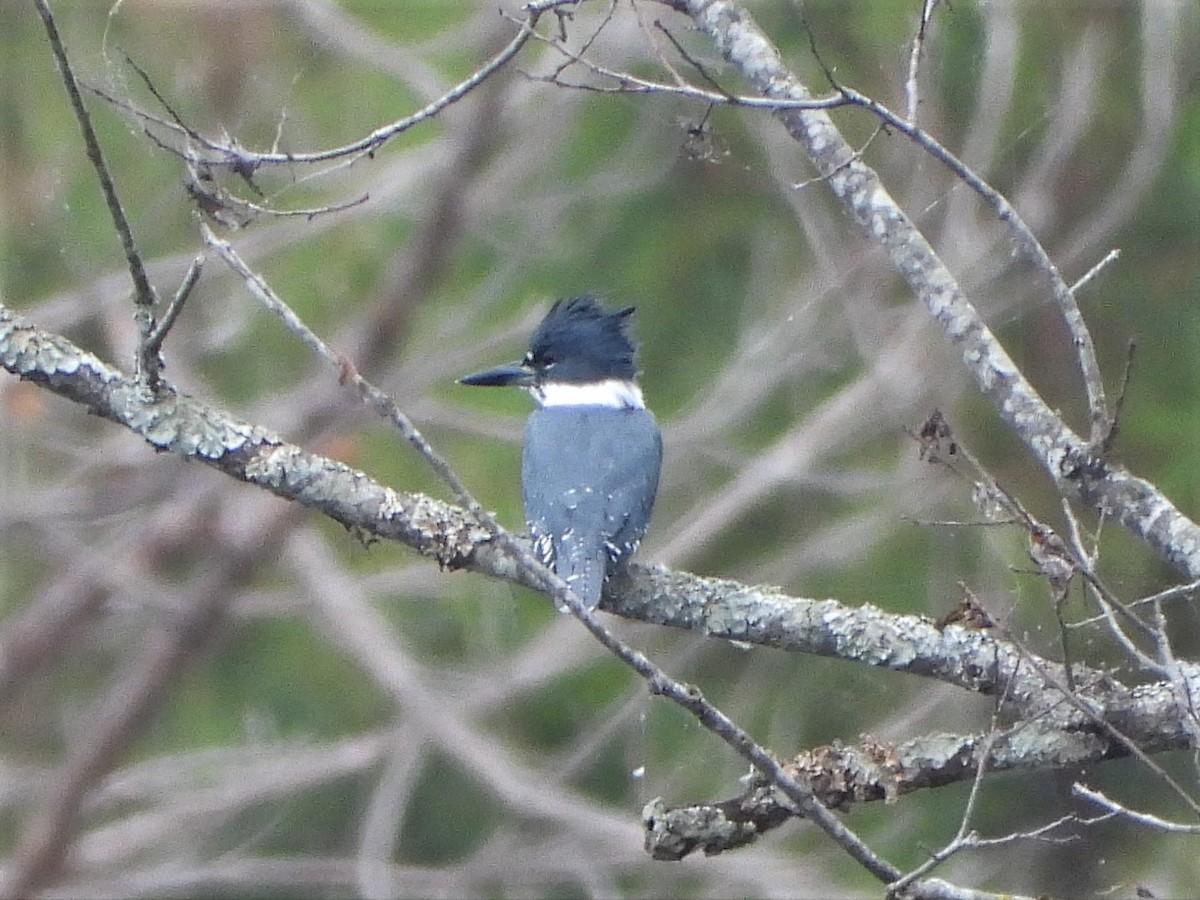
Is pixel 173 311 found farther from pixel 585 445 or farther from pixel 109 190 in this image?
pixel 585 445

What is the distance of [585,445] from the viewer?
3504 mm

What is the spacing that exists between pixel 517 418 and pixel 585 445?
4.97ft

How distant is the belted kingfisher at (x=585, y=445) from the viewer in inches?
123

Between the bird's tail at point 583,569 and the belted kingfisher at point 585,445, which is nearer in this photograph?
the bird's tail at point 583,569

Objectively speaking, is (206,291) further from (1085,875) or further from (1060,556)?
(1060,556)

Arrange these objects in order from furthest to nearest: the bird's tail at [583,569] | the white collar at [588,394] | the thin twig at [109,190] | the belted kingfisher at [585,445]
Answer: the white collar at [588,394] → the belted kingfisher at [585,445] → the bird's tail at [583,569] → the thin twig at [109,190]

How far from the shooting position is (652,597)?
2818 millimetres

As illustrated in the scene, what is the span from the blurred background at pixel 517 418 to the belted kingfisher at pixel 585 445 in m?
0.72

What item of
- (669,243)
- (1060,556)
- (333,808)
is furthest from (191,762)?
(1060,556)

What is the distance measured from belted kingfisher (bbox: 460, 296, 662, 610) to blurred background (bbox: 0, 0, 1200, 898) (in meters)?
0.72

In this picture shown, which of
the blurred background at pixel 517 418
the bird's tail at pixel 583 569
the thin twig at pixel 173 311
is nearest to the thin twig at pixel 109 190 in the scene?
the thin twig at pixel 173 311

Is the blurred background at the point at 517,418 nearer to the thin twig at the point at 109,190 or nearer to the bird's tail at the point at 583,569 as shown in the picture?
the bird's tail at the point at 583,569

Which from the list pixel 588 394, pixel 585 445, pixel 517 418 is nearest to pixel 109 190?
pixel 585 445

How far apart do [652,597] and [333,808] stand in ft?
10.3
